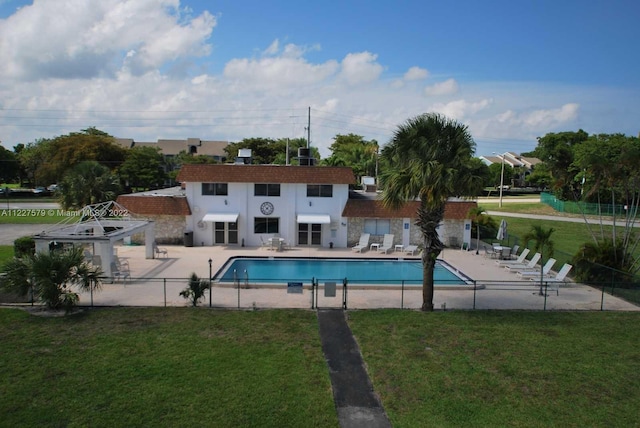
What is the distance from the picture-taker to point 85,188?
103 feet

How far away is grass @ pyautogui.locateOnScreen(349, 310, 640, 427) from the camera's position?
9.16 metres

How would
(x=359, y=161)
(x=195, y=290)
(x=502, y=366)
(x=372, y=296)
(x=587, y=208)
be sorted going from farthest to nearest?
(x=359, y=161)
(x=587, y=208)
(x=372, y=296)
(x=195, y=290)
(x=502, y=366)

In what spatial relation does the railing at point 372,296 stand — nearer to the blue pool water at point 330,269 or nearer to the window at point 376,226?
the blue pool water at point 330,269

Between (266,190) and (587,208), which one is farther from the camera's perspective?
(587,208)

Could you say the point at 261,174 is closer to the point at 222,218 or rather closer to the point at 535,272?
the point at 222,218

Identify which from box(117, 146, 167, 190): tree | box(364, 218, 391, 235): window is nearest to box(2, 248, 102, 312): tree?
box(364, 218, 391, 235): window

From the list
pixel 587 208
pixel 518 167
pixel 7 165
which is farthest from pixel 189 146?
pixel 587 208

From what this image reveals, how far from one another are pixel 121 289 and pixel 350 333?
9601 millimetres

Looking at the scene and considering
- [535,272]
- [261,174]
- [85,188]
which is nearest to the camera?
[535,272]

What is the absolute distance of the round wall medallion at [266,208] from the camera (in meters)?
27.9

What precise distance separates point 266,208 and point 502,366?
1875 centimetres

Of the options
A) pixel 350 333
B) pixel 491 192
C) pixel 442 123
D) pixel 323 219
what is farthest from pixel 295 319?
pixel 491 192

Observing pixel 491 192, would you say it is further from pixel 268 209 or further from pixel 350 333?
pixel 350 333

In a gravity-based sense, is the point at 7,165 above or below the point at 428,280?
above
